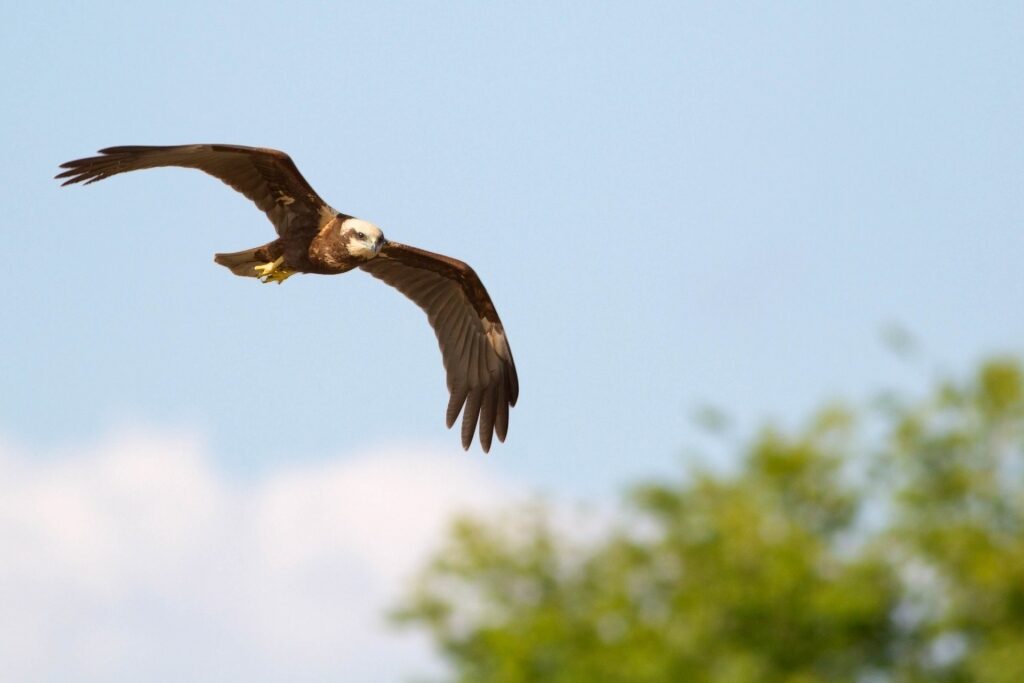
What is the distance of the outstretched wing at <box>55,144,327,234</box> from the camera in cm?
1330

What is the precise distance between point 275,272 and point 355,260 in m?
0.69

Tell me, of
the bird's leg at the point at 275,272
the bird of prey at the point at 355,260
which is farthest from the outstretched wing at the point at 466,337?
the bird's leg at the point at 275,272

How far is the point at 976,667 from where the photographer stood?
18547mm

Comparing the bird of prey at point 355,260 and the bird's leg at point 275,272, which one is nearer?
the bird of prey at point 355,260

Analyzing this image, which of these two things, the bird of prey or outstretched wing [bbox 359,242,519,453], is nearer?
the bird of prey

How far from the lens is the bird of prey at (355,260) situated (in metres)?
13.7

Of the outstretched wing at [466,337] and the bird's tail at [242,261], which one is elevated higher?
the outstretched wing at [466,337]

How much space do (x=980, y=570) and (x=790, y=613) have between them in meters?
2.38

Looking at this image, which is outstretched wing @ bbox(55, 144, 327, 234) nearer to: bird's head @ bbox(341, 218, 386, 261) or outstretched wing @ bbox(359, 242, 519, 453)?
bird's head @ bbox(341, 218, 386, 261)

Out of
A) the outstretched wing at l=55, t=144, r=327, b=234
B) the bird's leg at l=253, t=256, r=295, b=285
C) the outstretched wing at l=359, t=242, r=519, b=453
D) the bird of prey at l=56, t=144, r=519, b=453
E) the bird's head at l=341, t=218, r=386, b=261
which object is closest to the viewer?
the outstretched wing at l=55, t=144, r=327, b=234

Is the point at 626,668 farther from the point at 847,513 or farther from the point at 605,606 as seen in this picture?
the point at 847,513

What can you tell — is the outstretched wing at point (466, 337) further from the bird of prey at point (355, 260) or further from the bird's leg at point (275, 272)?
the bird's leg at point (275, 272)

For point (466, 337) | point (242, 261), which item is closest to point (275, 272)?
point (242, 261)

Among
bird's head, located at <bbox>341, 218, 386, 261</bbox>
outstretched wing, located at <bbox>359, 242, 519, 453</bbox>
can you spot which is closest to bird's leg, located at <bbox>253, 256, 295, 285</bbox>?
bird's head, located at <bbox>341, 218, 386, 261</bbox>
